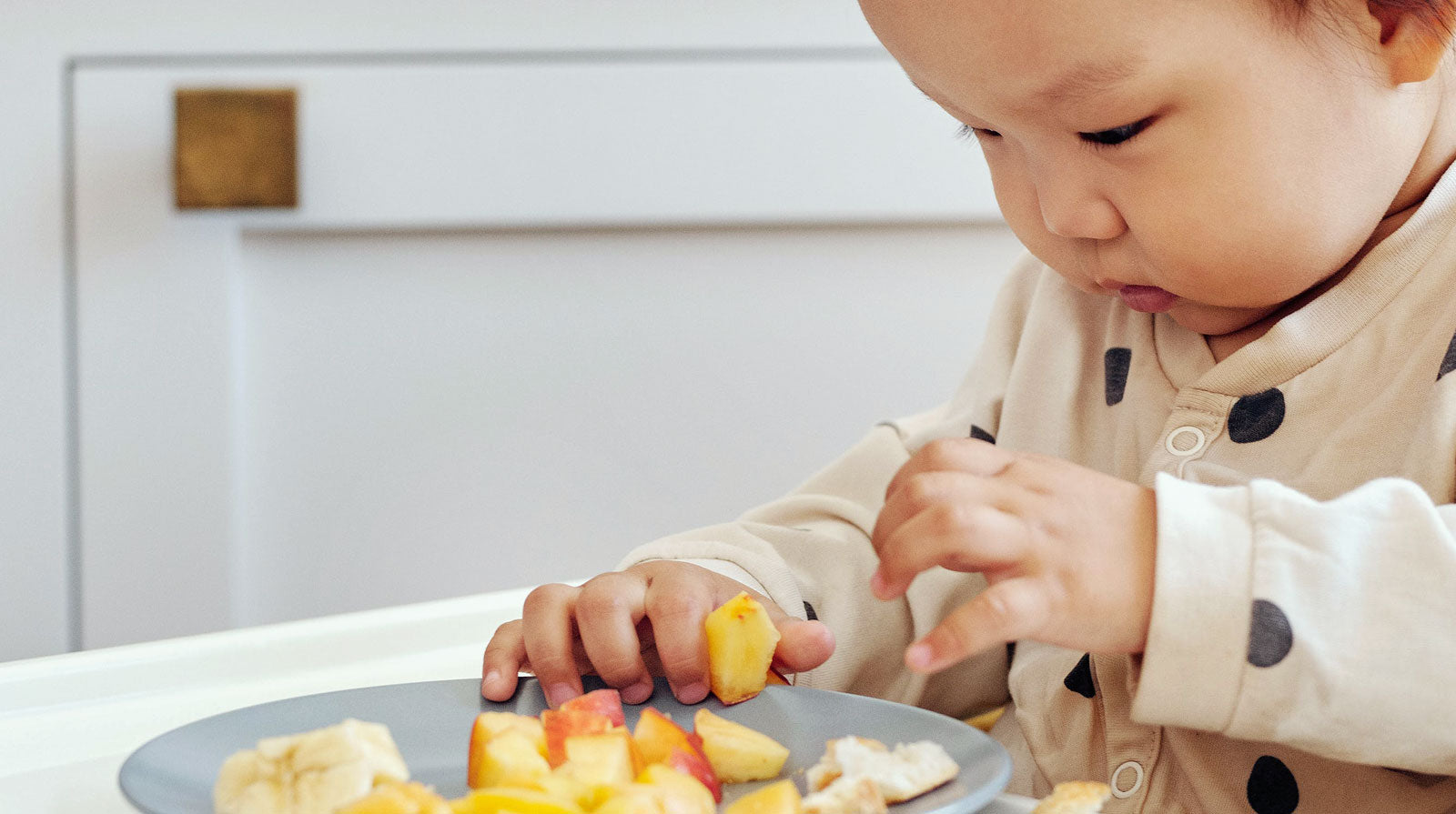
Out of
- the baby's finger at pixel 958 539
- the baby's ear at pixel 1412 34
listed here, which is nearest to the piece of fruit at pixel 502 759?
the baby's finger at pixel 958 539

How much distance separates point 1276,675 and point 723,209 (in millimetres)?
758

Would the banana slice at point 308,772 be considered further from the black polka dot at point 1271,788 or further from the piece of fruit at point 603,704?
the black polka dot at point 1271,788

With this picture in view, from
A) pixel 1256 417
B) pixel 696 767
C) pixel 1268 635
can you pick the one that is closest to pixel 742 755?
pixel 696 767

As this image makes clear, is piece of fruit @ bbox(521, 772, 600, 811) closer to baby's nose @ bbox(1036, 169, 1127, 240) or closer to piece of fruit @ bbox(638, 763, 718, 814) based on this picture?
piece of fruit @ bbox(638, 763, 718, 814)

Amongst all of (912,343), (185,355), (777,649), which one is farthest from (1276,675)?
(185,355)

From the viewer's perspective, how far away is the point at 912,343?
43.1 inches

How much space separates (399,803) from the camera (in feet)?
0.86

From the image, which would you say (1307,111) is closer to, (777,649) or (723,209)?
(777,649)

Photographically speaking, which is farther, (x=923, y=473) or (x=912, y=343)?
(x=912, y=343)

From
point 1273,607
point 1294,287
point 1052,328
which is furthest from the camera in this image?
point 1052,328

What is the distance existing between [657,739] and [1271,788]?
0.22 meters

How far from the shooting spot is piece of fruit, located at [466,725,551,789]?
0.30 meters

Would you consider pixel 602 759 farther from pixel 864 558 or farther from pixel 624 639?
pixel 864 558

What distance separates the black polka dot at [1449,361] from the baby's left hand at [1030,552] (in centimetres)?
13
